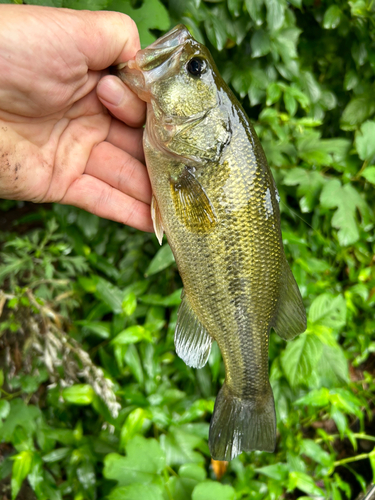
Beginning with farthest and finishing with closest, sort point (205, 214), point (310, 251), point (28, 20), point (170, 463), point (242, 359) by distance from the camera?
point (310, 251), point (170, 463), point (242, 359), point (205, 214), point (28, 20)

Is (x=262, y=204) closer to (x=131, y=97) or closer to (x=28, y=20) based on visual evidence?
(x=131, y=97)

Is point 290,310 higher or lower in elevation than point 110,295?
higher

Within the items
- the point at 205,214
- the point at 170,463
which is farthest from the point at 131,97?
the point at 170,463

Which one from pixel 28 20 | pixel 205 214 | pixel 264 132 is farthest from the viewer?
pixel 264 132

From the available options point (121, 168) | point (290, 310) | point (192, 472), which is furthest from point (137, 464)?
point (121, 168)

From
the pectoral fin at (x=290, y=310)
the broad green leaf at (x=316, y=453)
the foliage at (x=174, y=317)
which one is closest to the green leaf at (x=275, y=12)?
the foliage at (x=174, y=317)

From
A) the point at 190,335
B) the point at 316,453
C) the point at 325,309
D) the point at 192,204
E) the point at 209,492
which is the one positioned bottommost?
the point at 316,453

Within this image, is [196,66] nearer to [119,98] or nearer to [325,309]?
[119,98]
